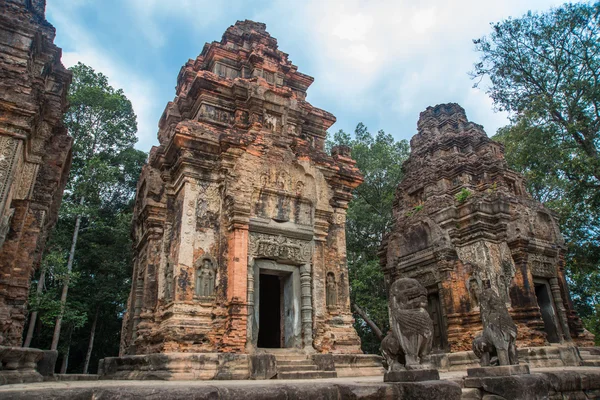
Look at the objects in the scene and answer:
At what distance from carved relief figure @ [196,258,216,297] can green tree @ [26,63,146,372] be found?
37.1 ft

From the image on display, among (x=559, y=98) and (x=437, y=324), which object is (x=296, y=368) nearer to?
(x=437, y=324)

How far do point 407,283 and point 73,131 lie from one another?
69.2 ft

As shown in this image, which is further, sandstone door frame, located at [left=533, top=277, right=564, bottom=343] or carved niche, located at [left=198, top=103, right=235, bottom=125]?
sandstone door frame, located at [left=533, top=277, right=564, bottom=343]

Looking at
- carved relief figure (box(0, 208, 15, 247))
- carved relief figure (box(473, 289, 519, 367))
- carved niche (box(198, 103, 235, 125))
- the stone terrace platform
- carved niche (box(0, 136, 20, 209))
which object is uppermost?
carved niche (box(198, 103, 235, 125))

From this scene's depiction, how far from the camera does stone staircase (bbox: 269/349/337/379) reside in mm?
7266

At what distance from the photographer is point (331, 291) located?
30.2 feet

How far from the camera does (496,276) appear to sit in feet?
37.4

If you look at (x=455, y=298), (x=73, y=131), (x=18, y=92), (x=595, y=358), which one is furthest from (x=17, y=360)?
(x=73, y=131)

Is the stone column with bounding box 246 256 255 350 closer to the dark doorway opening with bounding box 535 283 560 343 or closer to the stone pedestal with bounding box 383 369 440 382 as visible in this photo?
the stone pedestal with bounding box 383 369 440 382

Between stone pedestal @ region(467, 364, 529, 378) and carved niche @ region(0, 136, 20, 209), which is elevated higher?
carved niche @ region(0, 136, 20, 209)

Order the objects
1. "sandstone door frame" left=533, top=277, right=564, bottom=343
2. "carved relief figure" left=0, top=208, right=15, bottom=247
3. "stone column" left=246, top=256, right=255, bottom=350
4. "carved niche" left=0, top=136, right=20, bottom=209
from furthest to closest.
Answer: "sandstone door frame" left=533, top=277, right=564, bottom=343
"stone column" left=246, top=256, right=255, bottom=350
"carved relief figure" left=0, top=208, right=15, bottom=247
"carved niche" left=0, top=136, right=20, bottom=209

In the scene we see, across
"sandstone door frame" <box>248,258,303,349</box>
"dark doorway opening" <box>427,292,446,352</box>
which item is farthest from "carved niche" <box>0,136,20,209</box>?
"dark doorway opening" <box>427,292,446,352</box>

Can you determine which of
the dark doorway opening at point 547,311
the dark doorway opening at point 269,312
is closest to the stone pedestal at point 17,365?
the dark doorway opening at point 269,312

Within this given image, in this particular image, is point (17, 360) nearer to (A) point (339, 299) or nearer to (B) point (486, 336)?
(A) point (339, 299)
